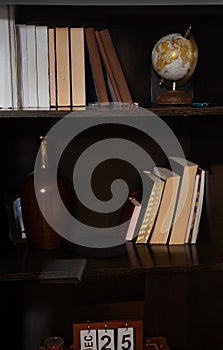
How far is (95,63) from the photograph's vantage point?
58.4 inches

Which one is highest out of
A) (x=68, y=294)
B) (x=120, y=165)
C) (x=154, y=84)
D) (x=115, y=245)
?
(x=154, y=84)

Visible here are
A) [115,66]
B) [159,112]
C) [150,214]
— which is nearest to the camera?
[159,112]

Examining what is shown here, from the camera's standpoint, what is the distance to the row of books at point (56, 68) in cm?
142

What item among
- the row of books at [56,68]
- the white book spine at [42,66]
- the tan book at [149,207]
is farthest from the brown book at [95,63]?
the tan book at [149,207]

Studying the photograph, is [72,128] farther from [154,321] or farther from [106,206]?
[154,321]

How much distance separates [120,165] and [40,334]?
0.61 meters

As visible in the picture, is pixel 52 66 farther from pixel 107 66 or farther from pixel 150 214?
pixel 150 214

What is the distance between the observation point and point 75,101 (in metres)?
1.49

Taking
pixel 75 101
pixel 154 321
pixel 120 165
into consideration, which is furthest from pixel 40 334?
pixel 75 101

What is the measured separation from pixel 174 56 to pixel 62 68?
0.30 metres

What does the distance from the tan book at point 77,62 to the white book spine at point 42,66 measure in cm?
7

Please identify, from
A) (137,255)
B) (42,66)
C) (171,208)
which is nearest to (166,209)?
(171,208)

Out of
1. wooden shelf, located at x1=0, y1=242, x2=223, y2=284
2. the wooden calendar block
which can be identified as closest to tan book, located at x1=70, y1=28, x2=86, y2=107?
wooden shelf, located at x1=0, y1=242, x2=223, y2=284

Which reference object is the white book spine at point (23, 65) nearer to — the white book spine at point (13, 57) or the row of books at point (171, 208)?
the white book spine at point (13, 57)
